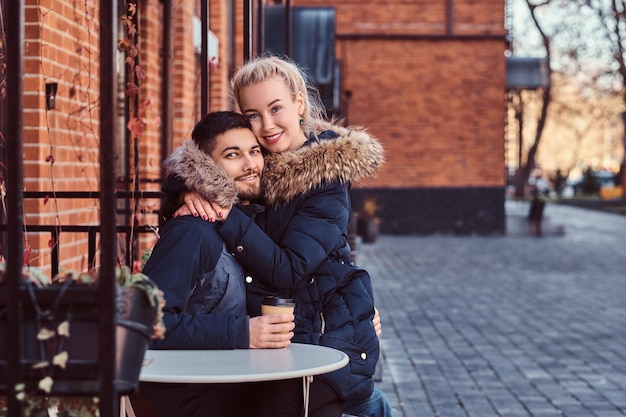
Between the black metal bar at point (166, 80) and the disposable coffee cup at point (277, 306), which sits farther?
the black metal bar at point (166, 80)

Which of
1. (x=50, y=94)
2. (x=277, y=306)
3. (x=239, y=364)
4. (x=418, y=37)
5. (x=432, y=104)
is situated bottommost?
(x=239, y=364)

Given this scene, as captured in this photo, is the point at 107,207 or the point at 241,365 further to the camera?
the point at 241,365

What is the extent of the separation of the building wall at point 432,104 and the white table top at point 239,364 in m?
18.1

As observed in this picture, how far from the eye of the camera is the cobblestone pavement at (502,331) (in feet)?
18.9

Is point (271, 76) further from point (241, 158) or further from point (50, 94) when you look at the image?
point (50, 94)

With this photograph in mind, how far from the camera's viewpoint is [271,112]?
315 cm

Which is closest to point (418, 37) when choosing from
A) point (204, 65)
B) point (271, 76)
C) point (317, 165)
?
point (204, 65)

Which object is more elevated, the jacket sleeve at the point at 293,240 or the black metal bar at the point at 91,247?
the jacket sleeve at the point at 293,240

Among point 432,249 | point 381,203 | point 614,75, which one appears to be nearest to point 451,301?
point 432,249

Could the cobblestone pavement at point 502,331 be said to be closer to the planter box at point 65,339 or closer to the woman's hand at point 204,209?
the woman's hand at point 204,209

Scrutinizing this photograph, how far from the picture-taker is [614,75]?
1471 inches

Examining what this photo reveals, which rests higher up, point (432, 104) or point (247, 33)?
point (432, 104)

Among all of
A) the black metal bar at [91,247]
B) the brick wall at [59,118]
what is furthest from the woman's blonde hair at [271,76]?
the brick wall at [59,118]

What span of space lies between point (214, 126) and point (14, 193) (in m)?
1.16
